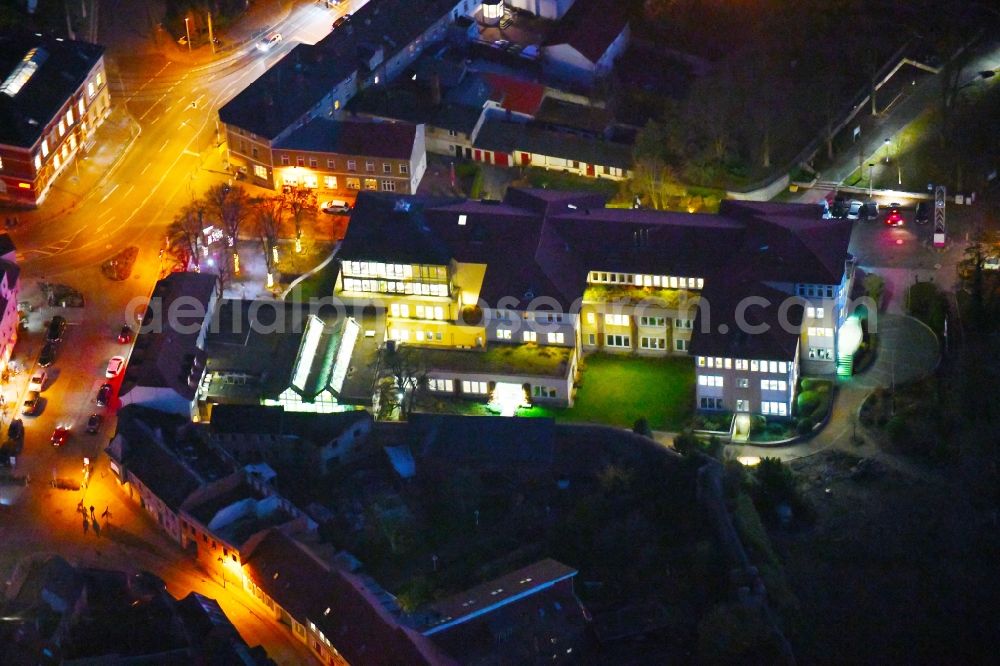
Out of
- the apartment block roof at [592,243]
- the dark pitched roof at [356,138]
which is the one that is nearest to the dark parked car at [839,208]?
the apartment block roof at [592,243]

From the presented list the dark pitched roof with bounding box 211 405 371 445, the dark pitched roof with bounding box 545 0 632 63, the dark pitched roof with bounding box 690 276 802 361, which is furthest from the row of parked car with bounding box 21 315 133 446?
the dark pitched roof with bounding box 545 0 632 63

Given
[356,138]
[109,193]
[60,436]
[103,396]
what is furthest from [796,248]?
[109,193]

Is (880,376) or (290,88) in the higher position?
(290,88)

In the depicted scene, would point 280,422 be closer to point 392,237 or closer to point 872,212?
point 392,237

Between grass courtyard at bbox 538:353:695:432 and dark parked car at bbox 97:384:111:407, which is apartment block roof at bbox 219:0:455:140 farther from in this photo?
grass courtyard at bbox 538:353:695:432

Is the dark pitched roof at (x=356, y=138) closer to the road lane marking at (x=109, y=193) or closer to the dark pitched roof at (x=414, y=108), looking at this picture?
the dark pitched roof at (x=414, y=108)

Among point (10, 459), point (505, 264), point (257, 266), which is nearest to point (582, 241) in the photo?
point (505, 264)
